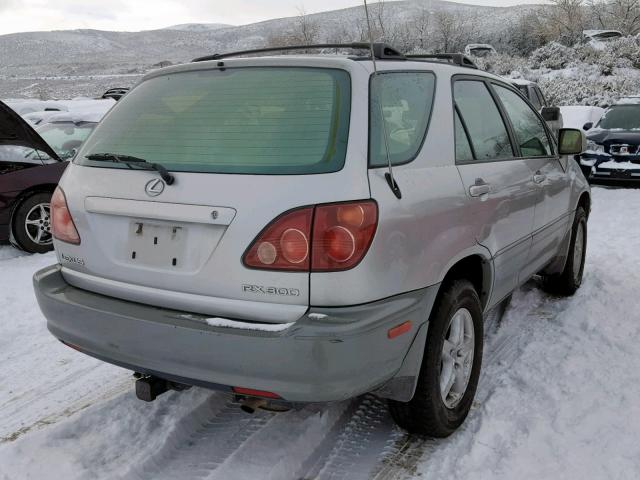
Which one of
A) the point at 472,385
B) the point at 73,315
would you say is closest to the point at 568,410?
the point at 472,385

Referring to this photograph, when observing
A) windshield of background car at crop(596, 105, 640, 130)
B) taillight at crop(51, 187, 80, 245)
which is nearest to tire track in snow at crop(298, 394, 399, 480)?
taillight at crop(51, 187, 80, 245)

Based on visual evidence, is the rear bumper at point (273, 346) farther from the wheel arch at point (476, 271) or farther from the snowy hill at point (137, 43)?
the snowy hill at point (137, 43)

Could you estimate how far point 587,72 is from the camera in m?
22.4

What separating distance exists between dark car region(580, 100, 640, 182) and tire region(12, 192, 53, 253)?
8580 millimetres

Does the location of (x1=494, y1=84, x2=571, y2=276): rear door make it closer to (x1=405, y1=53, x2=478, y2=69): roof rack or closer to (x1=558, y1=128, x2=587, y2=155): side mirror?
(x1=558, y1=128, x2=587, y2=155): side mirror

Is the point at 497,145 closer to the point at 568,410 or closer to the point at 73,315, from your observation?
→ the point at 568,410

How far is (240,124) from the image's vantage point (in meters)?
2.43

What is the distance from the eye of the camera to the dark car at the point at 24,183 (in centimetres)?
625

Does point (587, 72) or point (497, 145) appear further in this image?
point (587, 72)

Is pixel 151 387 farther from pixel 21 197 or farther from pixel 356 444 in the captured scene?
pixel 21 197

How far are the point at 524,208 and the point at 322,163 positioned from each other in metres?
1.73

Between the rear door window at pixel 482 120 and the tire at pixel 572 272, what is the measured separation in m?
1.62

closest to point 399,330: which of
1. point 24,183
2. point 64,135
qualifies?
point 24,183

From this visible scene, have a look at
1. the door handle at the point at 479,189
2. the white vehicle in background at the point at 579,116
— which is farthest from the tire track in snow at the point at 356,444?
the white vehicle in background at the point at 579,116
